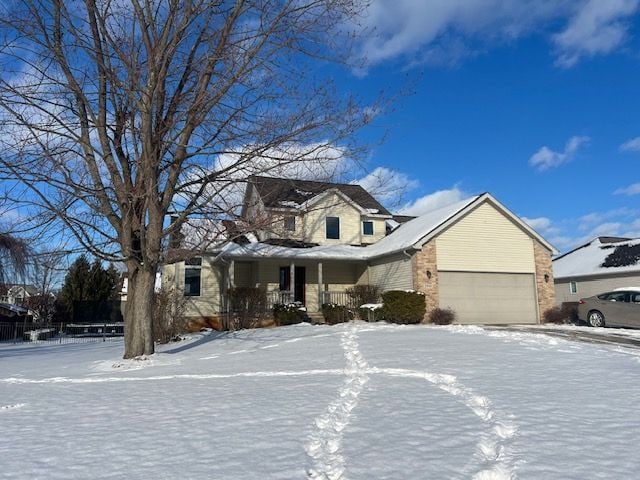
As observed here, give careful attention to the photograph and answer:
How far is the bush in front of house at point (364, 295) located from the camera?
2064 centimetres

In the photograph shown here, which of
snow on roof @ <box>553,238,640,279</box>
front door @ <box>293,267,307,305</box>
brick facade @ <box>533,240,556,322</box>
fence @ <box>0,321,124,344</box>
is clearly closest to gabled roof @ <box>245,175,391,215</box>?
front door @ <box>293,267,307,305</box>

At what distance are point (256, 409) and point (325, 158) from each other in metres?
6.31

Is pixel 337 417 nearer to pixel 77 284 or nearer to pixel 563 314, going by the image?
pixel 563 314

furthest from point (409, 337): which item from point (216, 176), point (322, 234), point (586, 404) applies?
point (322, 234)

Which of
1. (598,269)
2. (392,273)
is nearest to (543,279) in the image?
(392,273)

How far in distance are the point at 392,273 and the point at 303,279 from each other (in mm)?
4129

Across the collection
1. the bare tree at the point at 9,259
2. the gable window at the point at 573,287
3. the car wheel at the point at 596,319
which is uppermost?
the bare tree at the point at 9,259

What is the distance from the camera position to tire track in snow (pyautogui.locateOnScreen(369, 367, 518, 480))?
3859mm

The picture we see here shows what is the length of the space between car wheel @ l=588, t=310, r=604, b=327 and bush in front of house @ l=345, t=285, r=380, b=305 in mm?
7829

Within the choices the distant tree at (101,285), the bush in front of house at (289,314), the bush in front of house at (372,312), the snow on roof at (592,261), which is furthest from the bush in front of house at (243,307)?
the snow on roof at (592,261)

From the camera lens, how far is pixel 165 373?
29.9 feet

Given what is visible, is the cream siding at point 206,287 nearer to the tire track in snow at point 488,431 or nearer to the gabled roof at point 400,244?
the gabled roof at point 400,244

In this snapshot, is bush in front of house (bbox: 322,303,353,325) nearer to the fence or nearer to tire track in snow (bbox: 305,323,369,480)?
the fence

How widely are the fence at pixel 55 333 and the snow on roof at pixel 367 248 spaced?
665 cm
